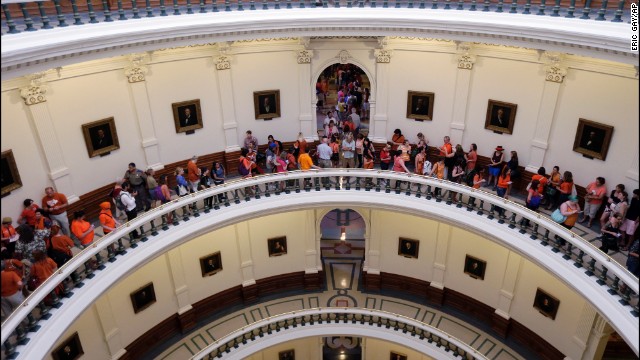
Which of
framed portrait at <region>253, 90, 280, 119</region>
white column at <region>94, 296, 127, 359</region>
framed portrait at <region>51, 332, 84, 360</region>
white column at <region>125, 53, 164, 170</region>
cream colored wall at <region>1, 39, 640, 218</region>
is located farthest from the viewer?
framed portrait at <region>253, 90, 280, 119</region>

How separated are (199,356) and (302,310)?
327 cm

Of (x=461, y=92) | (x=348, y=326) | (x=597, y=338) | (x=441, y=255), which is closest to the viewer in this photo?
(x=597, y=338)

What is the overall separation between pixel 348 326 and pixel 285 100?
7167mm

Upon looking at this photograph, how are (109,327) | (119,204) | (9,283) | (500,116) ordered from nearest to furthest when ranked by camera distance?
(9,283), (119,204), (109,327), (500,116)

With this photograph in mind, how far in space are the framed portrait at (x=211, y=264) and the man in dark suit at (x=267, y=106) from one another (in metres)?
4.59

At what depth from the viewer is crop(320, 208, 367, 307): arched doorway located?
16.6m

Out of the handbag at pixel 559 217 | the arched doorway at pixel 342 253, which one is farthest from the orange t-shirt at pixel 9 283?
the handbag at pixel 559 217

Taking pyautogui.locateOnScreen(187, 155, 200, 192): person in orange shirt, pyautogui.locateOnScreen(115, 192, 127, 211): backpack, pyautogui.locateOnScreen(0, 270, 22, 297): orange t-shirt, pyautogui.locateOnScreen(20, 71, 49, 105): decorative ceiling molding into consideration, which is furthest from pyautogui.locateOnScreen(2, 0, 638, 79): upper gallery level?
pyautogui.locateOnScreen(0, 270, 22, 297): orange t-shirt

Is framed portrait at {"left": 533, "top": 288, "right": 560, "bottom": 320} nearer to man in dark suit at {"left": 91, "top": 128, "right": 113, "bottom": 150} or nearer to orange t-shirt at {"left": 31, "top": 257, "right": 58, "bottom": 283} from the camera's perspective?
orange t-shirt at {"left": 31, "top": 257, "right": 58, "bottom": 283}

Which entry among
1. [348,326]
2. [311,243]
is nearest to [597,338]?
[348,326]

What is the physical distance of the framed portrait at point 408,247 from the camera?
622 inches

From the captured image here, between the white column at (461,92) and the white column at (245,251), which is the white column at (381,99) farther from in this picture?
the white column at (245,251)

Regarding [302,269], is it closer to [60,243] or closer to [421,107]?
[421,107]

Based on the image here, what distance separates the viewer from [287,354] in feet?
55.4
